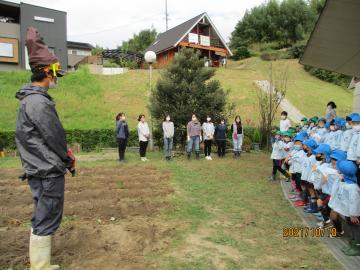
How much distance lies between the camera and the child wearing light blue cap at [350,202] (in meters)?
4.36

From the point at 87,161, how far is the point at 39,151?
30.2 ft

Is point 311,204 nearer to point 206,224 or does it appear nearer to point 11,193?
point 206,224

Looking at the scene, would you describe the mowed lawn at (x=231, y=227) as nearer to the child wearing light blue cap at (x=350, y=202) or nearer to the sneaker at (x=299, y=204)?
the sneaker at (x=299, y=204)

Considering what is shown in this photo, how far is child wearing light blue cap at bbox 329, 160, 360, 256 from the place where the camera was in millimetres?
4359

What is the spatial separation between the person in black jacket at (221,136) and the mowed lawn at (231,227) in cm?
346

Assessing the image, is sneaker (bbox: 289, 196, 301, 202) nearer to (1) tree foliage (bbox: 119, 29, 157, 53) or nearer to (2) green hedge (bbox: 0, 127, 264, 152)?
(2) green hedge (bbox: 0, 127, 264, 152)

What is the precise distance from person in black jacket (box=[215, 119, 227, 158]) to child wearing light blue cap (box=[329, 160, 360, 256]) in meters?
8.75

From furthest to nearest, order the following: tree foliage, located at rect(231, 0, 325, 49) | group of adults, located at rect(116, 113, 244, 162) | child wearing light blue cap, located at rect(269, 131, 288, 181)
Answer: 1. tree foliage, located at rect(231, 0, 325, 49)
2. group of adults, located at rect(116, 113, 244, 162)
3. child wearing light blue cap, located at rect(269, 131, 288, 181)

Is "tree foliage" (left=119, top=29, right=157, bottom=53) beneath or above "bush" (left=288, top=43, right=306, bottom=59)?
above

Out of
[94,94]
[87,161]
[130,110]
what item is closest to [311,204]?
[87,161]

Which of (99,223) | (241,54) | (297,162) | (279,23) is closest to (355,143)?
(297,162)

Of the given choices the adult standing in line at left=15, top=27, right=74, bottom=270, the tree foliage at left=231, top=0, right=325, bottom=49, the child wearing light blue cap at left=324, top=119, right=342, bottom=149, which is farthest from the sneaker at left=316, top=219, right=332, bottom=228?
the tree foliage at left=231, top=0, right=325, bottom=49

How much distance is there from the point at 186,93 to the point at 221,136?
2274 millimetres

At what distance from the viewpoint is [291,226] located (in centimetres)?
550
